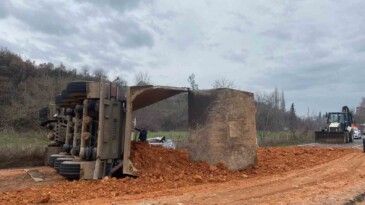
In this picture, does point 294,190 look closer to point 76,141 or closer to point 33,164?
point 76,141

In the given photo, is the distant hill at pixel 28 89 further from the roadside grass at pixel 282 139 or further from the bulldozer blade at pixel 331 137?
the bulldozer blade at pixel 331 137

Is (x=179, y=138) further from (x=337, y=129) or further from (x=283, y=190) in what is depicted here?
(x=283, y=190)

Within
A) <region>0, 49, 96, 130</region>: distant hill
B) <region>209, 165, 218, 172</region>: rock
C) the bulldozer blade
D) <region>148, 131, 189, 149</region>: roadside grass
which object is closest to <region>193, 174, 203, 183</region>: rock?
<region>209, 165, 218, 172</region>: rock

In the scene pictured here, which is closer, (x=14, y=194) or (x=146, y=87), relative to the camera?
(x=14, y=194)

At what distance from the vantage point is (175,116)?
2041 inches

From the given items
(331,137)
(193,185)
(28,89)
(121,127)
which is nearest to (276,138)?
(331,137)

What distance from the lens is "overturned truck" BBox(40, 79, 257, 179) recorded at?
9.45m

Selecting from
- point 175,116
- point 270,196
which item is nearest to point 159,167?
point 270,196

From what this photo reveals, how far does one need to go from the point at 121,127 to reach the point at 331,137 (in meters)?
26.9

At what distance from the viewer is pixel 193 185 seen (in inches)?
343

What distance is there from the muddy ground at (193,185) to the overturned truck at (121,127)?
35cm

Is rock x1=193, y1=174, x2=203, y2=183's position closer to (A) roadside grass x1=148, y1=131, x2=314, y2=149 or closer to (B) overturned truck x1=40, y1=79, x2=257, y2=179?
(B) overturned truck x1=40, y1=79, x2=257, y2=179

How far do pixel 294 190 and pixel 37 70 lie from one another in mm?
35543

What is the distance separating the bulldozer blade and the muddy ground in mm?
22137
